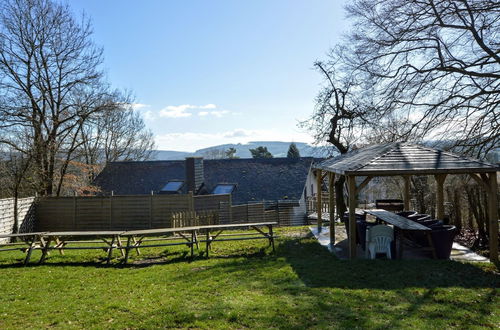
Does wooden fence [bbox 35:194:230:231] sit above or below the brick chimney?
below

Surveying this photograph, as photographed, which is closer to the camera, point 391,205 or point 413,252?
point 413,252

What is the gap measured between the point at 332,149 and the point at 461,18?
984 cm

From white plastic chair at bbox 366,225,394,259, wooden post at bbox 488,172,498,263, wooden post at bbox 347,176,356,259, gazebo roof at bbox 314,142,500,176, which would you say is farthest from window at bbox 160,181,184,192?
wooden post at bbox 488,172,498,263

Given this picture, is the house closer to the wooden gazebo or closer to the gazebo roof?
the gazebo roof

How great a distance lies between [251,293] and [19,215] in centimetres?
1373

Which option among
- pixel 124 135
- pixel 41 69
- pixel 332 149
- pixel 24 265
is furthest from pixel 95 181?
pixel 24 265

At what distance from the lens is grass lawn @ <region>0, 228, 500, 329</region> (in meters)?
5.24

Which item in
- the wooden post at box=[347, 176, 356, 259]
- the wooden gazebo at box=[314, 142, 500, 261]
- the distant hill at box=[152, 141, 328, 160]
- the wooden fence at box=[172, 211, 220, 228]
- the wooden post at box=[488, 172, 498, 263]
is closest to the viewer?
the wooden post at box=[488, 172, 498, 263]

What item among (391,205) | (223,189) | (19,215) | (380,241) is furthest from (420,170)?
(223,189)

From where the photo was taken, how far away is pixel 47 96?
1969 centimetres

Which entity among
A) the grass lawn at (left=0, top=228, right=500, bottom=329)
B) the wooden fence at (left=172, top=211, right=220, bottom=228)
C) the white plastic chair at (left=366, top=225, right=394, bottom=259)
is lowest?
the grass lawn at (left=0, top=228, right=500, bottom=329)

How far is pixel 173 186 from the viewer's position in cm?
2661

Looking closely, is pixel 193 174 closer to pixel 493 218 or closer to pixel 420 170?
pixel 420 170

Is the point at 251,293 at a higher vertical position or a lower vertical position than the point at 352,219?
lower
